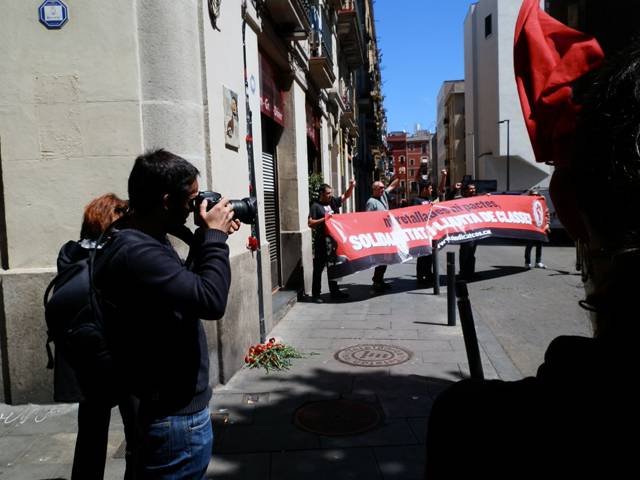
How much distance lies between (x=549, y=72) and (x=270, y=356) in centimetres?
501

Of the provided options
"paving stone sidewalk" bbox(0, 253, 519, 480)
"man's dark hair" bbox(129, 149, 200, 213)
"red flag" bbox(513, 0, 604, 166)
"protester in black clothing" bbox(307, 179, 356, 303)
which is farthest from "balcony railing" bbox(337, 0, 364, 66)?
"red flag" bbox(513, 0, 604, 166)

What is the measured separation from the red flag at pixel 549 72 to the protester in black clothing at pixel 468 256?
9.82m

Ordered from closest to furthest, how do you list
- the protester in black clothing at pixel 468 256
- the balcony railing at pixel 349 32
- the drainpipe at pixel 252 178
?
the drainpipe at pixel 252 178 → the protester in black clothing at pixel 468 256 → the balcony railing at pixel 349 32

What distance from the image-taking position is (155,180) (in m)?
2.10

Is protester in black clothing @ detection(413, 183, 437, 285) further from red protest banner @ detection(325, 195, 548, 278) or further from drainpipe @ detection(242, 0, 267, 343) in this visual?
drainpipe @ detection(242, 0, 267, 343)

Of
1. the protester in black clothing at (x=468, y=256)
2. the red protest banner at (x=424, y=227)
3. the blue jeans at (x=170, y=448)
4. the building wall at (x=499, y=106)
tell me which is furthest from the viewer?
the building wall at (x=499, y=106)

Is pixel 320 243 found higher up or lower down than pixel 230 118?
lower down

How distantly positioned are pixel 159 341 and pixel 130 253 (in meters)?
0.34

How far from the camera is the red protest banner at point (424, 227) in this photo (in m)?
9.14

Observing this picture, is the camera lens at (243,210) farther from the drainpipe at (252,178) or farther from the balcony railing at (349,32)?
the balcony railing at (349,32)

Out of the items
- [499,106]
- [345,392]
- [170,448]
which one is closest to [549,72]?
[170,448]

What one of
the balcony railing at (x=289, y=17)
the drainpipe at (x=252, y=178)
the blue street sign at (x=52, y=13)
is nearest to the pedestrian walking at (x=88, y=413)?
the blue street sign at (x=52, y=13)

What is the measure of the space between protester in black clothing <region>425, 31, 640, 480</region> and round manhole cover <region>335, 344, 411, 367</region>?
4966 millimetres

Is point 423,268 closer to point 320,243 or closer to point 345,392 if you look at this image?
point 320,243
